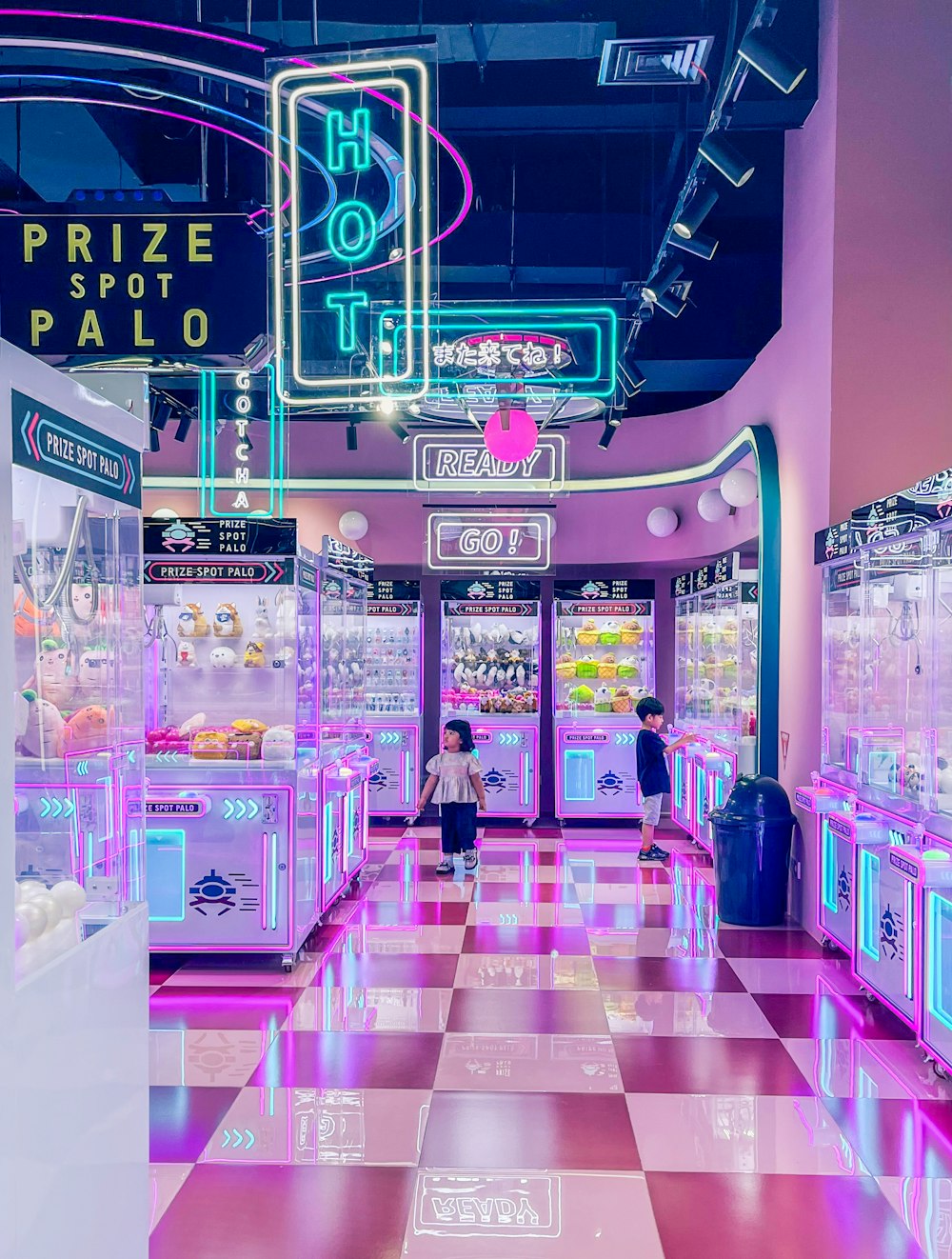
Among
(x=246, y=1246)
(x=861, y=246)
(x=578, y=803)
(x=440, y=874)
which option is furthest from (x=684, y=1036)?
(x=578, y=803)

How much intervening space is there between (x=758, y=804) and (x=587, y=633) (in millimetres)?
4147

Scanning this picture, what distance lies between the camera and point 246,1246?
281 centimetres

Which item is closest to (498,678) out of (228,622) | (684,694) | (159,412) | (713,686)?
(684,694)

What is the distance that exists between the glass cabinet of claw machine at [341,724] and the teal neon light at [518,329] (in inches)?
52.5

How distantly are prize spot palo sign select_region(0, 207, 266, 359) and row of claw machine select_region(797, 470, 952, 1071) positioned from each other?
254 cm

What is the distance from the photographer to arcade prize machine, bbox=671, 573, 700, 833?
9.15 m

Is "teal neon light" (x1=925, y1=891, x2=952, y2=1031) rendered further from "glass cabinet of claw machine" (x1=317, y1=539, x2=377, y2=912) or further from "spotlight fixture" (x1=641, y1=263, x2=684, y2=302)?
"spotlight fixture" (x1=641, y1=263, x2=684, y2=302)

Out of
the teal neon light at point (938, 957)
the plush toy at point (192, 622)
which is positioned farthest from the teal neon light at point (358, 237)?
the teal neon light at point (938, 957)

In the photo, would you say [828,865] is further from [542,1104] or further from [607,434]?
[607,434]

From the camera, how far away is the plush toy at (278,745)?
17.7 feet

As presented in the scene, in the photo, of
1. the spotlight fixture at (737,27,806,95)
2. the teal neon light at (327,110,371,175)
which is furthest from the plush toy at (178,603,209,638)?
the spotlight fixture at (737,27,806,95)

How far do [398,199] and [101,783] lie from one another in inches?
112

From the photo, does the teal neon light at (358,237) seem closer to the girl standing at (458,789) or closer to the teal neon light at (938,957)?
the teal neon light at (938,957)

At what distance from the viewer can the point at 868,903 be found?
470cm
